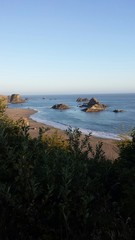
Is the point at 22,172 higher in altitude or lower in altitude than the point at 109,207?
higher

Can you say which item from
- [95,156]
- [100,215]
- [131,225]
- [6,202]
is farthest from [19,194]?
[95,156]

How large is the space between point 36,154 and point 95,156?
46.1 inches

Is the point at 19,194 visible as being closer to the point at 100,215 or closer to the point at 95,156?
the point at 100,215

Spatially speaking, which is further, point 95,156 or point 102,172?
point 95,156

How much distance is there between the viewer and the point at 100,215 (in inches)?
180

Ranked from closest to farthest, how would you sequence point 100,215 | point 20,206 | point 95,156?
point 20,206 < point 100,215 < point 95,156

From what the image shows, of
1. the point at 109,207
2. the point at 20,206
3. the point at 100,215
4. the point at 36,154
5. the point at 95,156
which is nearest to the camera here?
the point at 20,206

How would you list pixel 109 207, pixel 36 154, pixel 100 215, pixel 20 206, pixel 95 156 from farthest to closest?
pixel 95 156 < pixel 36 154 < pixel 109 207 < pixel 100 215 < pixel 20 206

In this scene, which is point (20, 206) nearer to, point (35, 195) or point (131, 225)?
point (35, 195)

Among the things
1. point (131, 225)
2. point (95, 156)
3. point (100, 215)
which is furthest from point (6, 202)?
point (95, 156)

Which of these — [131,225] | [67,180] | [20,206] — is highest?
[67,180]

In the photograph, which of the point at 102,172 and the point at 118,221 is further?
the point at 102,172

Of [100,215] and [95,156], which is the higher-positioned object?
[95,156]

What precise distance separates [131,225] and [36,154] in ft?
6.35
